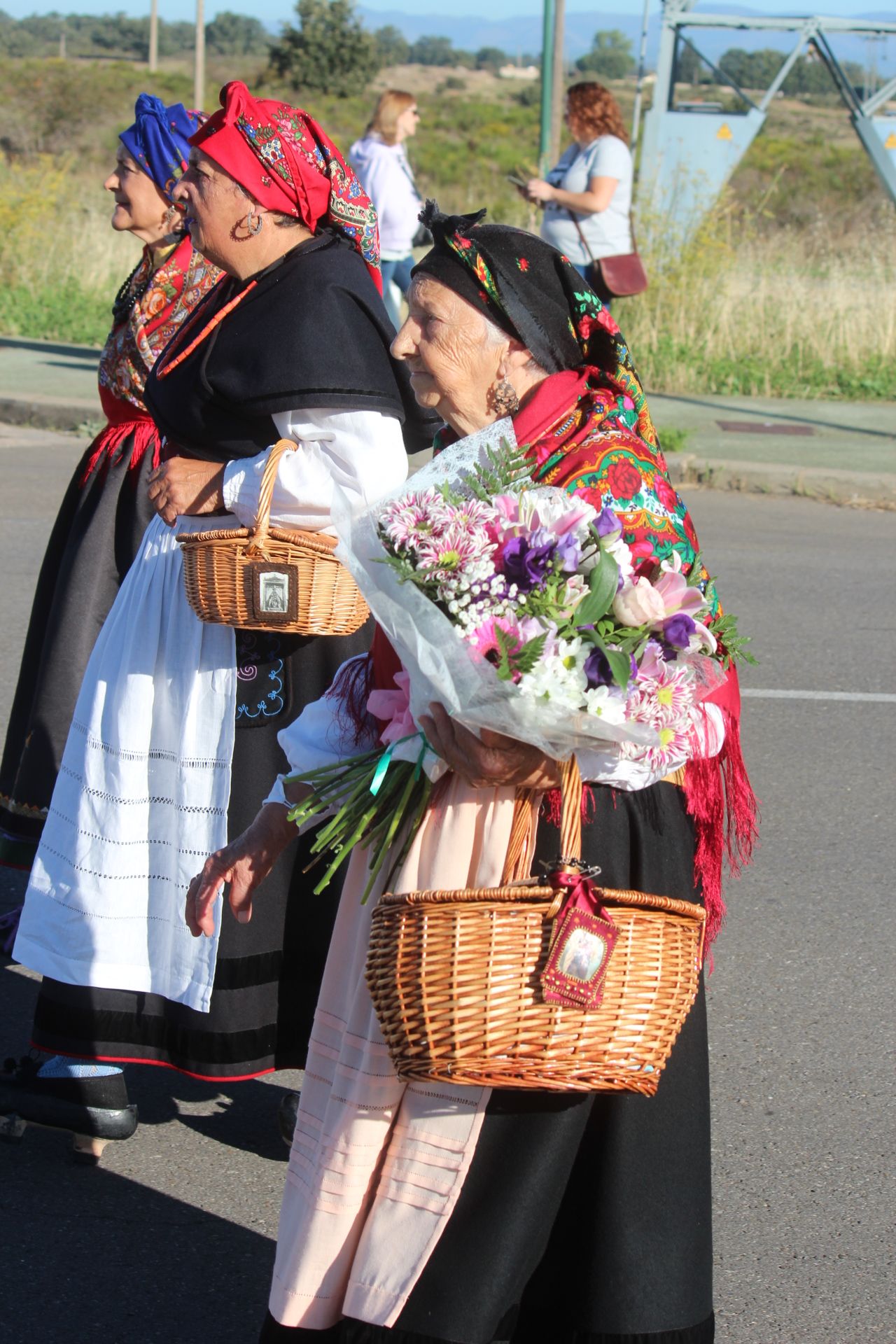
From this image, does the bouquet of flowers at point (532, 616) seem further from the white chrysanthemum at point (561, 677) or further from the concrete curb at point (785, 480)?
the concrete curb at point (785, 480)

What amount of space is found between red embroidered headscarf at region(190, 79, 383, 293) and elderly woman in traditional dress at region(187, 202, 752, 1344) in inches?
28.2

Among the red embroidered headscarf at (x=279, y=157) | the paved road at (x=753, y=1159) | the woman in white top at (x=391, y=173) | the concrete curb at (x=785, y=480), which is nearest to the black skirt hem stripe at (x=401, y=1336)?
the paved road at (x=753, y=1159)

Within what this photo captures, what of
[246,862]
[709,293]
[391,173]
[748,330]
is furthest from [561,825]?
[748,330]

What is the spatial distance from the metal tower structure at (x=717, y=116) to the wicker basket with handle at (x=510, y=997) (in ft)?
43.8

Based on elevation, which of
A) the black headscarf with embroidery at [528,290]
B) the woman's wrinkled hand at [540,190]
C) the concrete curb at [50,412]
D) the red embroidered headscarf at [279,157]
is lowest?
the concrete curb at [50,412]

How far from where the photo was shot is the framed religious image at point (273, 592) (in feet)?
8.77

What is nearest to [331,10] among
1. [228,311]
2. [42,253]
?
[42,253]

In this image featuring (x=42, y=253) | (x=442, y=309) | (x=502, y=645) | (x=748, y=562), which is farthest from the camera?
(x=42, y=253)

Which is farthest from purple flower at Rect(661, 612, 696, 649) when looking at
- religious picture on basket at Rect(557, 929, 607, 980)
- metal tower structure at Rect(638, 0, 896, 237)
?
metal tower structure at Rect(638, 0, 896, 237)

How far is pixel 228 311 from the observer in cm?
292

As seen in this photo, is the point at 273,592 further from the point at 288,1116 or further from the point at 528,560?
the point at 288,1116

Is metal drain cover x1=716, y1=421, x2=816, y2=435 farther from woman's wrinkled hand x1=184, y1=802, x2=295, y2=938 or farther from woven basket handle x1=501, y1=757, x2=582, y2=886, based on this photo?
woven basket handle x1=501, y1=757, x2=582, y2=886

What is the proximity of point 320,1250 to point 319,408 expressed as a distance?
1.43m

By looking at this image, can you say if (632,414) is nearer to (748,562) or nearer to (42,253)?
(748,562)
